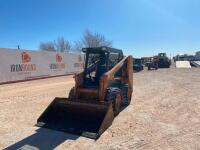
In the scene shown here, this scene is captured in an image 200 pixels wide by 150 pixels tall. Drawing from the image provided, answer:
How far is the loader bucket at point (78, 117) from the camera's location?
5.71 meters

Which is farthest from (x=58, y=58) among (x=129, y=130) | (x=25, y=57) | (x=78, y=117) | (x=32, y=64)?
(x=129, y=130)

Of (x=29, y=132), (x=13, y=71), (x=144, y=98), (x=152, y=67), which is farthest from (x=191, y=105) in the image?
(x=152, y=67)

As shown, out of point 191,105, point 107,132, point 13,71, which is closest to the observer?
point 107,132

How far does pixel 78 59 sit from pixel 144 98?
17.3 metres

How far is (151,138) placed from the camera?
5312 millimetres

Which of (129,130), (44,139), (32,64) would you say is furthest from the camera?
(32,64)

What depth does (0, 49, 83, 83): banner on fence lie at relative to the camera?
1684cm

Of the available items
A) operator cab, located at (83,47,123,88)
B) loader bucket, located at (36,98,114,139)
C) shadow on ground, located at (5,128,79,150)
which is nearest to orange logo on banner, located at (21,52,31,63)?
operator cab, located at (83,47,123,88)

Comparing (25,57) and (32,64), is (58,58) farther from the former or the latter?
(25,57)

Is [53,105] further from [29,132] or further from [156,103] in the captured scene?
[156,103]

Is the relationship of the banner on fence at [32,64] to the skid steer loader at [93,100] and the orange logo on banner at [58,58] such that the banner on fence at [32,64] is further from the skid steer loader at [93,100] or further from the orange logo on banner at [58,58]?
the skid steer loader at [93,100]

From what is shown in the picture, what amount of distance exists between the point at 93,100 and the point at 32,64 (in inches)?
540

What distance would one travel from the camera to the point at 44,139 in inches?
211

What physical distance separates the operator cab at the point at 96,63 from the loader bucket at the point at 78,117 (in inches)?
51.2
